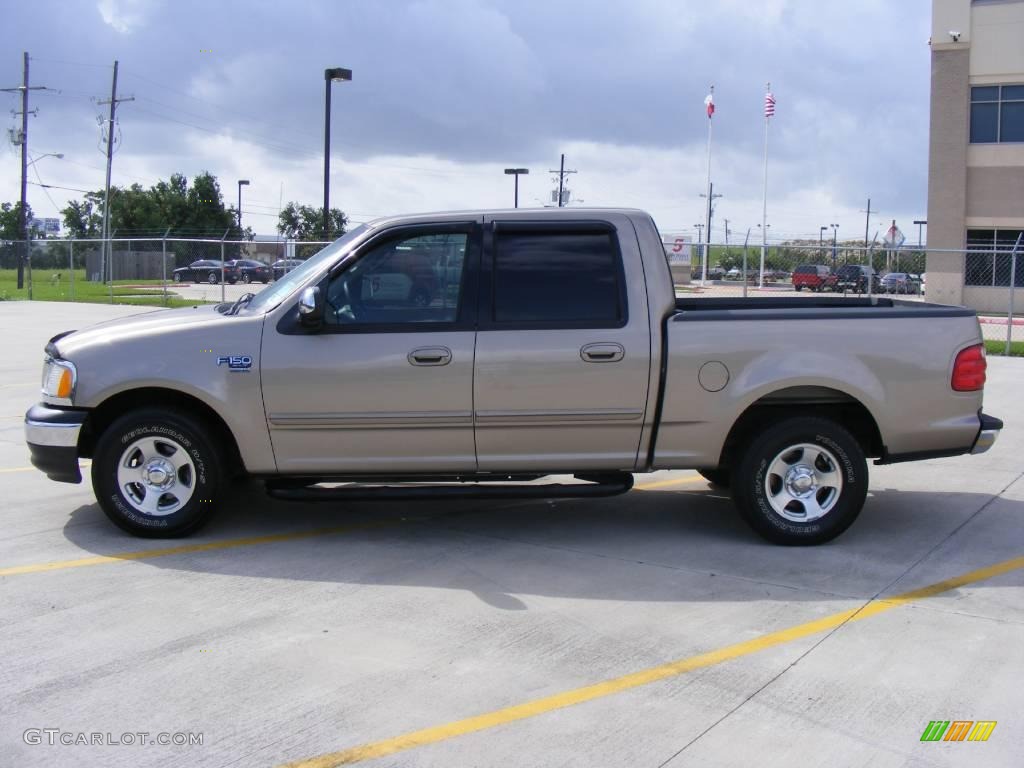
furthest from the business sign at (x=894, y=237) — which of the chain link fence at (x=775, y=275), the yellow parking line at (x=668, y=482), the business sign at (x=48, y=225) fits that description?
the business sign at (x=48, y=225)

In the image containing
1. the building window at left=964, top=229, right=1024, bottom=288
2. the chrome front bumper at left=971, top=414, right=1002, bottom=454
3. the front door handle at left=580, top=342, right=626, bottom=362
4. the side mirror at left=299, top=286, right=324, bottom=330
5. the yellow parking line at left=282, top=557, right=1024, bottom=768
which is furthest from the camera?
the building window at left=964, top=229, right=1024, bottom=288

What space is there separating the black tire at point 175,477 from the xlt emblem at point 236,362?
41 cm

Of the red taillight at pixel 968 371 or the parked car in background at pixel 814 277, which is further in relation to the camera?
the parked car in background at pixel 814 277

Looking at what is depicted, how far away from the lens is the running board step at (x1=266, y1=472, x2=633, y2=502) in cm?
616

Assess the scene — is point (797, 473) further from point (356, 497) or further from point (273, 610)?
point (273, 610)

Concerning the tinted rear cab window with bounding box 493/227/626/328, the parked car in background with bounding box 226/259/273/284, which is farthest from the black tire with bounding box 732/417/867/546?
the parked car in background with bounding box 226/259/273/284

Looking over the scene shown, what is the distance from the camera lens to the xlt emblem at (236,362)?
6.11 m

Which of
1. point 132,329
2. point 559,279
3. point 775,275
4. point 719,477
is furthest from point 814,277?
point 132,329

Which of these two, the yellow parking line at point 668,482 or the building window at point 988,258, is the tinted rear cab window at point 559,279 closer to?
the yellow parking line at point 668,482

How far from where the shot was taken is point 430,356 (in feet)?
19.9

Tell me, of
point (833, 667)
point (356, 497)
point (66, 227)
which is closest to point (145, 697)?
point (356, 497)

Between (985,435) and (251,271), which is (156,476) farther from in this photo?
(251,271)

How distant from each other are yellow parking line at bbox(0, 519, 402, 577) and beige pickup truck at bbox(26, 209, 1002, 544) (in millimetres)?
203

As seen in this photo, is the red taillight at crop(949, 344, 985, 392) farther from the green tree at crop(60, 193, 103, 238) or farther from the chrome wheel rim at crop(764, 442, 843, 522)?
the green tree at crop(60, 193, 103, 238)
